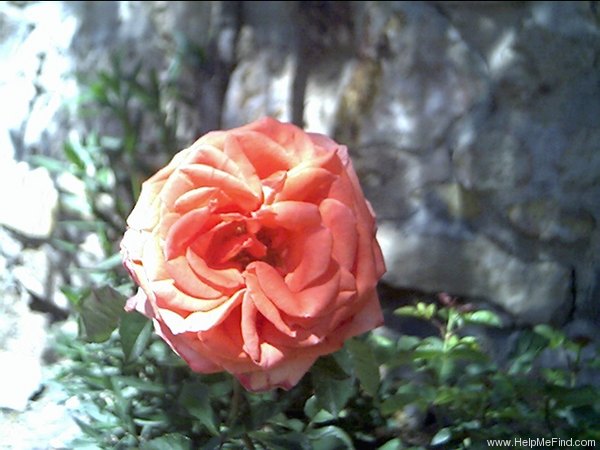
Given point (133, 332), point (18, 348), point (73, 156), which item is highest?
point (73, 156)

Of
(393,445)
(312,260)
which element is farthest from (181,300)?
(393,445)

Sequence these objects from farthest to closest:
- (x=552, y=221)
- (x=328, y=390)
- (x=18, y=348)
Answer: (x=18, y=348) → (x=552, y=221) → (x=328, y=390)

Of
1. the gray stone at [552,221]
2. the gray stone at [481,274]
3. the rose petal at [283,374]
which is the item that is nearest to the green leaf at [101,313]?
the rose petal at [283,374]

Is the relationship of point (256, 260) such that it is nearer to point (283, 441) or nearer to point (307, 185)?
point (307, 185)

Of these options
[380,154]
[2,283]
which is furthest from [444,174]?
[2,283]

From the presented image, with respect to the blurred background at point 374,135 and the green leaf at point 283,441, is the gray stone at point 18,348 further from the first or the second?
the green leaf at point 283,441

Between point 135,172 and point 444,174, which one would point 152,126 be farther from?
point 444,174

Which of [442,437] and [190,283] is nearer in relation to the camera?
[190,283]
